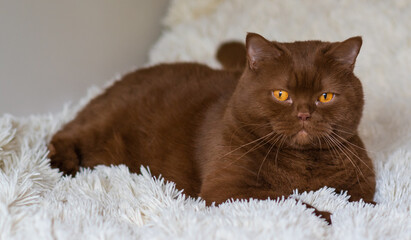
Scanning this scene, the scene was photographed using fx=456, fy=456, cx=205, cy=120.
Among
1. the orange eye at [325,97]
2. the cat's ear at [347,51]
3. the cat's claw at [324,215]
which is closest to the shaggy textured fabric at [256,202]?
the cat's claw at [324,215]

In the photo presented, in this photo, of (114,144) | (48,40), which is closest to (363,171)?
(114,144)

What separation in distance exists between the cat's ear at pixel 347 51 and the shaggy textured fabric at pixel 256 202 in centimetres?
36

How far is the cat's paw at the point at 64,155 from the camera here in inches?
60.2

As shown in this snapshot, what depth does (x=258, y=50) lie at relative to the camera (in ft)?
4.07

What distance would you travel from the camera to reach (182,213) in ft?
3.34

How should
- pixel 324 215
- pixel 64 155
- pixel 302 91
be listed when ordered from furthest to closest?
pixel 64 155 < pixel 302 91 < pixel 324 215

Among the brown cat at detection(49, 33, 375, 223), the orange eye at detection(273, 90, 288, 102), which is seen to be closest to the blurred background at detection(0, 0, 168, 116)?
the brown cat at detection(49, 33, 375, 223)

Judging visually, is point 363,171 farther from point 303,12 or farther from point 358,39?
point 303,12

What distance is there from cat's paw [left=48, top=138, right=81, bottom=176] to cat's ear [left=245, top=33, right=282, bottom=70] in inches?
28.1

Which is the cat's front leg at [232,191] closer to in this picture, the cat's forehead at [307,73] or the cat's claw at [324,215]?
the cat's claw at [324,215]

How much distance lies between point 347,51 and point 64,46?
1.31m

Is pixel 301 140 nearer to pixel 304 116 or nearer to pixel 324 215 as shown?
pixel 304 116

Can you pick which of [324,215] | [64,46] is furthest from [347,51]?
[64,46]

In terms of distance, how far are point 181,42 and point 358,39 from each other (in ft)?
4.60
